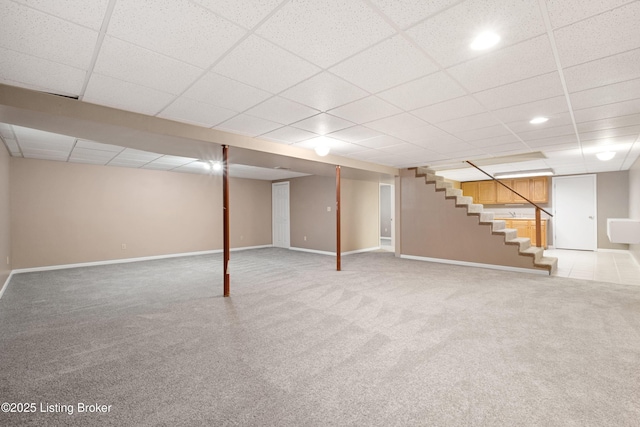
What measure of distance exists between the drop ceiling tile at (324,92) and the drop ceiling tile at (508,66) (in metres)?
0.92

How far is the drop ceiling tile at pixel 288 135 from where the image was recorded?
13.5ft

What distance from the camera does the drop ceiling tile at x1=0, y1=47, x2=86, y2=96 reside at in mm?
2197

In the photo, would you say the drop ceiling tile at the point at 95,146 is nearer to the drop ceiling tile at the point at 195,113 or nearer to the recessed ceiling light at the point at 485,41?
the drop ceiling tile at the point at 195,113

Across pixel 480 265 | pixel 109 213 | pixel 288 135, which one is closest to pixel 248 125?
pixel 288 135

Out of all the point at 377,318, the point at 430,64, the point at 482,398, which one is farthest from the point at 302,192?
the point at 482,398

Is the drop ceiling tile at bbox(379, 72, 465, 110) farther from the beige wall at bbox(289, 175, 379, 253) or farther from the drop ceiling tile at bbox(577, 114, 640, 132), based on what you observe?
the beige wall at bbox(289, 175, 379, 253)

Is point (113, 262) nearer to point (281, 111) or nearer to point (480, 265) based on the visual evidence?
point (281, 111)

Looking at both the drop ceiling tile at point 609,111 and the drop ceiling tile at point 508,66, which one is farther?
the drop ceiling tile at point 609,111

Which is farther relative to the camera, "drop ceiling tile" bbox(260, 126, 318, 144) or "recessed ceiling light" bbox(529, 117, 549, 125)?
"drop ceiling tile" bbox(260, 126, 318, 144)

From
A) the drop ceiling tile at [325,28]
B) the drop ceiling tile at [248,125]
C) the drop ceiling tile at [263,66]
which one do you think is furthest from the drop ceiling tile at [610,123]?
the drop ceiling tile at [248,125]

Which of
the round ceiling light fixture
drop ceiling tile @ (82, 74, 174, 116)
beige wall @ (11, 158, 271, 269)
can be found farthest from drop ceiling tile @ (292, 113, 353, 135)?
beige wall @ (11, 158, 271, 269)

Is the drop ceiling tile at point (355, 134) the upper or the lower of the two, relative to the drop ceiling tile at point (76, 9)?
upper

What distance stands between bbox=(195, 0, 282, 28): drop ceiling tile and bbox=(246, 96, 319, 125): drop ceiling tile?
120 cm

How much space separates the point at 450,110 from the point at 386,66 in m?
1.40
